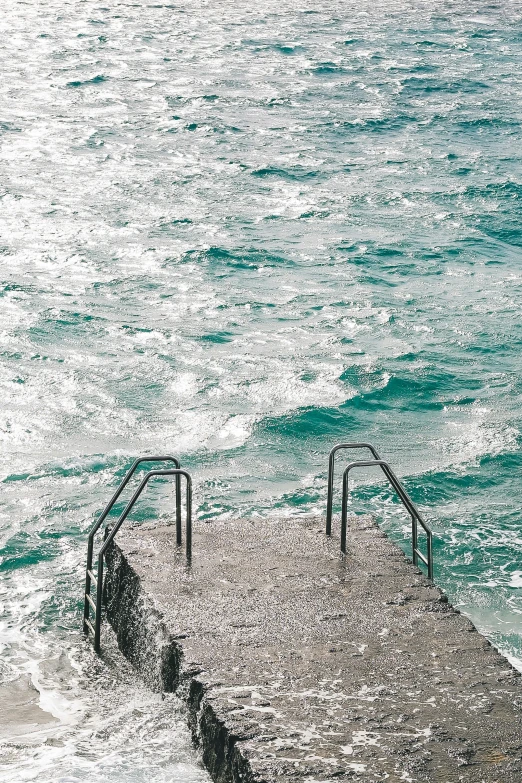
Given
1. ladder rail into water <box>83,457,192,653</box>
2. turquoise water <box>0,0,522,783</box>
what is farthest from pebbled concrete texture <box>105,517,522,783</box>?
turquoise water <box>0,0,522,783</box>

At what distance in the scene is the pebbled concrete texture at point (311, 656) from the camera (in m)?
5.99

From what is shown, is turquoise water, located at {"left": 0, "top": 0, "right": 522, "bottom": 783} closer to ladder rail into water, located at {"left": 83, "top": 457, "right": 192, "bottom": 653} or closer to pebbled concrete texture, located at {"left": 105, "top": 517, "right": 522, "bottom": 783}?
ladder rail into water, located at {"left": 83, "top": 457, "right": 192, "bottom": 653}

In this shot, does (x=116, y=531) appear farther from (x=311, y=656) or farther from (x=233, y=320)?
(x=233, y=320)

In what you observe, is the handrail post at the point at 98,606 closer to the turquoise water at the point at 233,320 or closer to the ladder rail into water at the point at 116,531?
the ladder rail into water at the point at 116,531

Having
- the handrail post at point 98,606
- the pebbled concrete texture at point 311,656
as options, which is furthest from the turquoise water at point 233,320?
the pebbled concrete texture at point 311,656

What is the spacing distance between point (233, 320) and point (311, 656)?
11.0 meters

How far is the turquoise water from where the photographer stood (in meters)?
10.0

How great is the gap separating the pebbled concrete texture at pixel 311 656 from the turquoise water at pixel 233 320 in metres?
0.50

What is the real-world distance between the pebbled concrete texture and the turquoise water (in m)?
0.50

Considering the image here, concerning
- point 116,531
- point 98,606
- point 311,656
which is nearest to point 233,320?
point 116,531

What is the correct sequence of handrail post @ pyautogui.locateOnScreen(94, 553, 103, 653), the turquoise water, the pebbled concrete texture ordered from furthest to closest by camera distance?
the turquoise water < handrail post @ pyautogui.locateOnScreen(94, 553, 103, 653) < the pebbled concrete texture

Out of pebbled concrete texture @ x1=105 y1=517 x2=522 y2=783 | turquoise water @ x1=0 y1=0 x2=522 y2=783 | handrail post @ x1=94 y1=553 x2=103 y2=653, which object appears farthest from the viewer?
turquoise water @ x1=0 y1=0 x2=522 y2=783

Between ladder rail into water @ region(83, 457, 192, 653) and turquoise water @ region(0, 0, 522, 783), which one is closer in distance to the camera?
ladder rail into water @ region(83, 457, 192, 653)

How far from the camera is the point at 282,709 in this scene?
20.8 ft
